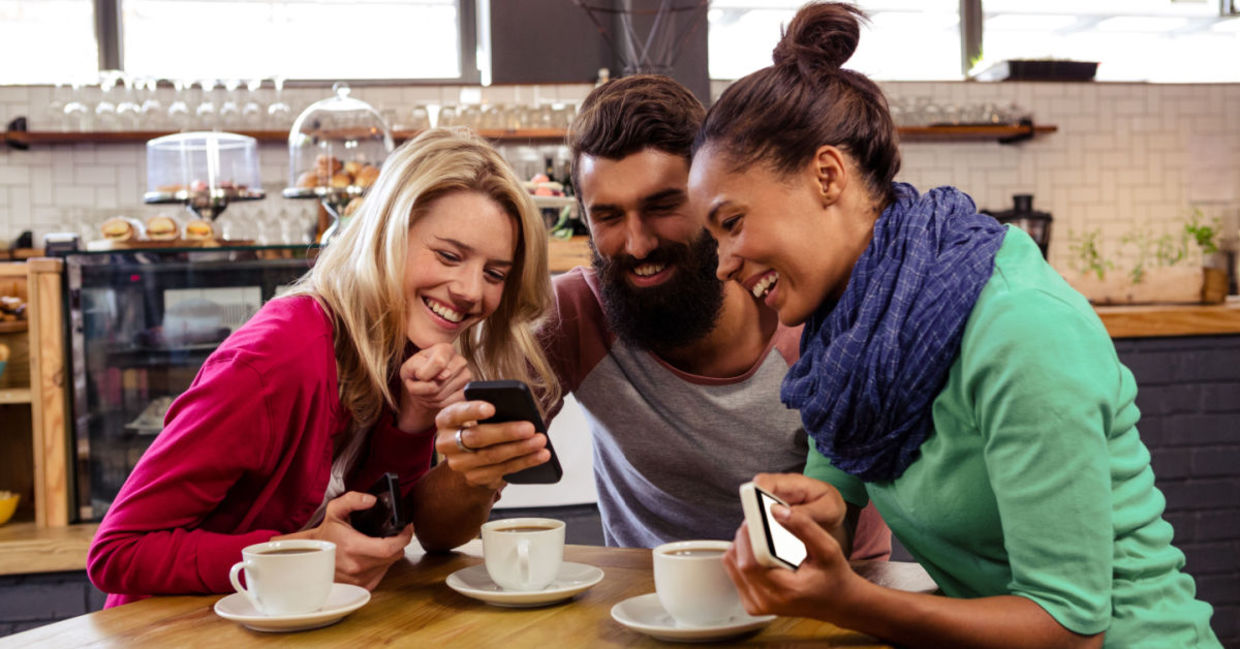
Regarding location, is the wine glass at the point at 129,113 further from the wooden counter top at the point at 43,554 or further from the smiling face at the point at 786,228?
the smiling face at the point at 786,228

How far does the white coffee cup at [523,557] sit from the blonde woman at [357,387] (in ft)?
0.39

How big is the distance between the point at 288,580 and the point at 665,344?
0.91 m

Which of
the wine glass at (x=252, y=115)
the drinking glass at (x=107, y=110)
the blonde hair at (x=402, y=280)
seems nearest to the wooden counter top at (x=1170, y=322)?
the blonde hair at (x=402, y=280)

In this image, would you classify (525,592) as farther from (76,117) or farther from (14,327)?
(76,117)

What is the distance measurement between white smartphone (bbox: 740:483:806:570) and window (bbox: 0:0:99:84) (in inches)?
218

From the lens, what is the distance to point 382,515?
1.40m

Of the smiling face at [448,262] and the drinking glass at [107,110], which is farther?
the drinking glass at [107,110]

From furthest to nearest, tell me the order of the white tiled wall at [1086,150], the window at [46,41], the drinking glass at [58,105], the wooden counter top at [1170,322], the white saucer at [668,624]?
the white tiled wall at [1086,150] → the window at [46,41] → the drinking glass at [58,105] → the wooden counter top at [1170,322] → the white saucer at [668,624]

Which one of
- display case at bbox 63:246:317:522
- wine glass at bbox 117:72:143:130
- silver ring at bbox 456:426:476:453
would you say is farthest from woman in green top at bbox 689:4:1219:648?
wine glass at bbox 117:72:143:130

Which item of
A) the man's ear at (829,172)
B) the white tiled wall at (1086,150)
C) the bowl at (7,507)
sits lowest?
the bowl at (7,507)

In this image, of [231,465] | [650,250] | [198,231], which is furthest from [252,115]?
[231,465]

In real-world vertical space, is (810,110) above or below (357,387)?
above

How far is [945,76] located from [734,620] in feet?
18.6

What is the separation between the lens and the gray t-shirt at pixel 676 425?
1.90 m
